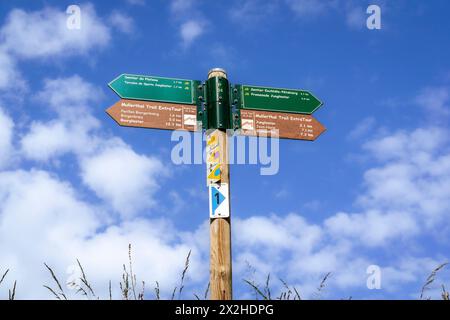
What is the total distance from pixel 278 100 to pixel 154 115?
1488 mm

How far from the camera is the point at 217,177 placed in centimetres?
560

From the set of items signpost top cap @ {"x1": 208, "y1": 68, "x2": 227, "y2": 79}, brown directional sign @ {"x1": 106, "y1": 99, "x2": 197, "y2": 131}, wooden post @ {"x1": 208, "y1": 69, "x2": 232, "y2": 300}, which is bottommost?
wooden post @ {"x1": 208, "y1": 69, "x2": 232, "y2": 300}

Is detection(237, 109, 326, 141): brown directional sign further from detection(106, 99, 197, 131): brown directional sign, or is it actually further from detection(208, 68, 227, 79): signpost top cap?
detection(106, 99, 197, 131): brown directional sign

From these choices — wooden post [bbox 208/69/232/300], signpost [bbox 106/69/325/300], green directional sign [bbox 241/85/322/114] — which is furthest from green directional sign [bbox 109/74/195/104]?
wooden post [bbox 208/69/232/300]

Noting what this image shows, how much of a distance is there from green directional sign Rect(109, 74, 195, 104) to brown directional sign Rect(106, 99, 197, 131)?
0.20ft

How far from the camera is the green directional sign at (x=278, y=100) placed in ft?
20.0

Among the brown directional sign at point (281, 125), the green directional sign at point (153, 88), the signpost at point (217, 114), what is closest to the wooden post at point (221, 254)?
the signpost at point (217, 114)

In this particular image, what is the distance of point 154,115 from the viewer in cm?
570

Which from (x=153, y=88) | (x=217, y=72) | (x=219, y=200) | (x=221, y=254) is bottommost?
(x=221, y=254)

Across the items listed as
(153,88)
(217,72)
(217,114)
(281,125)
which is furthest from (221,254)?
(217,72)

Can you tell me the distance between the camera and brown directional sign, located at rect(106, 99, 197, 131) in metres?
5.57

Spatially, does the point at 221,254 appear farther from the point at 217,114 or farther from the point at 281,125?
the point at 281,125
